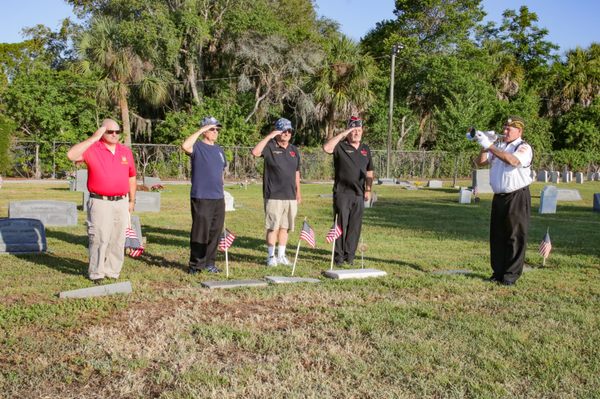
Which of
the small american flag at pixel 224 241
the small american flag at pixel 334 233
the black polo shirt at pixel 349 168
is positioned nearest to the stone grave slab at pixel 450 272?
the small american flag at pixel 334 233

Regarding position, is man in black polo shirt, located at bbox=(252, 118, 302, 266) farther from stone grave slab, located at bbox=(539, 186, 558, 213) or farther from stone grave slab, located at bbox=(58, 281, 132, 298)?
stone grave slab, located at bbox=(539, 186, 558, 213)

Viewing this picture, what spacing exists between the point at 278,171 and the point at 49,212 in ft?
18.1

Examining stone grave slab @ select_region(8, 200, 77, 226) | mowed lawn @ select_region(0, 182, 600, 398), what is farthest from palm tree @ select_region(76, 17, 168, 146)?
mowed lawn @ select_region(0, 182, 600, 398)

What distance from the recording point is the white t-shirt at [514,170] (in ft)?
23.1

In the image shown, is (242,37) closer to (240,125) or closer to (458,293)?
(240,125)

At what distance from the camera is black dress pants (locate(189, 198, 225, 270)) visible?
7.60 meters

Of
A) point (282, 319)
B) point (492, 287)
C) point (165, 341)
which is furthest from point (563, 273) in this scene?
point (165, 341)

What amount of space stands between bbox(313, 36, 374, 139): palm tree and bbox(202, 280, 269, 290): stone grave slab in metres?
29.7

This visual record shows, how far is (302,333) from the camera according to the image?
5.08 metres

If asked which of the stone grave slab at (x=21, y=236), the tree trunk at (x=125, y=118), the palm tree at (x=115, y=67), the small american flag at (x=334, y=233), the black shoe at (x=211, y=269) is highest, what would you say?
the palm tree at (x=115, y=67)

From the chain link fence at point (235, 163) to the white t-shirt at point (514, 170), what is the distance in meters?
25.2

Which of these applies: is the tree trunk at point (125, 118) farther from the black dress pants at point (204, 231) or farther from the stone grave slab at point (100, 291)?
the stone grave slab at point (100, 291)

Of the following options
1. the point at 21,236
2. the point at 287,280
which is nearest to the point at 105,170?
the point at 287,280

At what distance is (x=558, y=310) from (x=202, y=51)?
33.4m
